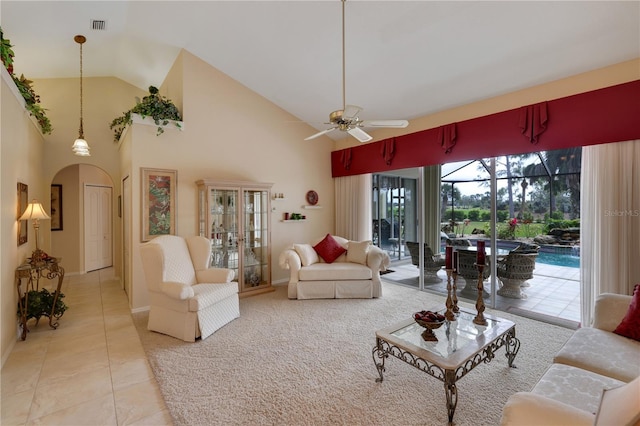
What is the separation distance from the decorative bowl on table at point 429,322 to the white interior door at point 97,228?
723 centimetres

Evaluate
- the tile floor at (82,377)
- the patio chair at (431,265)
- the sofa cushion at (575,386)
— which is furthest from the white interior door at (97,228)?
the sofa cushion at (575,386)

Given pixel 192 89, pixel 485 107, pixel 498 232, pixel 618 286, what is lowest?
pixel 618 286

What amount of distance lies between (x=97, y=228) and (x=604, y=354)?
8496 millimetres

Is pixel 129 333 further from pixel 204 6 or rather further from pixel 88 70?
pixel 88 70

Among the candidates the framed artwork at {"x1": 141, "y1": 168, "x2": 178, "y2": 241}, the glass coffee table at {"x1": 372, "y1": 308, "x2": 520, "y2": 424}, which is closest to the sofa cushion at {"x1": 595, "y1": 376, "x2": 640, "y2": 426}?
the glass coffee table at {"x1": 372, "y1": 308, "x2": 520, "y2": 424}

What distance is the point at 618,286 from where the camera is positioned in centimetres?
300

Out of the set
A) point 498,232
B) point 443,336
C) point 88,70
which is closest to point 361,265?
point 498,232

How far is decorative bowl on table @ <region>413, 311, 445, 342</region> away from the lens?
2.17 metres

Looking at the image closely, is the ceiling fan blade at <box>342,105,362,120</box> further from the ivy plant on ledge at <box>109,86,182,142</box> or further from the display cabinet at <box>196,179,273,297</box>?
the ivy plant on ledge at <box>109,86,182,142</box>

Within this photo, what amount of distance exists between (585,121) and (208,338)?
484 cm

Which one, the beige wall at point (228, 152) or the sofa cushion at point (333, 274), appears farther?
the sofa cushion at point (333, 274)

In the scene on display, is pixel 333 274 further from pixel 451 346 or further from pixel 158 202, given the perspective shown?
pixel 158 202

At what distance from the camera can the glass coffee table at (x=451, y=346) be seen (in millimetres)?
1892

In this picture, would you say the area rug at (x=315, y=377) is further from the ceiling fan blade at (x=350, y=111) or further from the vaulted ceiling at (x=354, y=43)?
the vaulted ceiling at (x=354, y=43)
